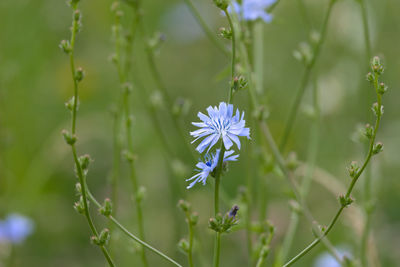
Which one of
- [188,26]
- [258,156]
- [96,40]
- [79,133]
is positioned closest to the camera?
[258,156]

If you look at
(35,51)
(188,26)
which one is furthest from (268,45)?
(35,51)

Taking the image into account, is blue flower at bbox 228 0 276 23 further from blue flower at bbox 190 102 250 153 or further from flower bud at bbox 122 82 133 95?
blue flower at bbox 190 102 250 153

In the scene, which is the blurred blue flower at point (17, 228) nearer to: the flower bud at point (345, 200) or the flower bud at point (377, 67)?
the flower bud at point (345, 200)

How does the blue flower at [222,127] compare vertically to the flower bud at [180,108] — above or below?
below

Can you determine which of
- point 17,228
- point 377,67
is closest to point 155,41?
point 377,67

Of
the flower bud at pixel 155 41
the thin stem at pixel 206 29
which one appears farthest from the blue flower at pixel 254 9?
the flower bud at pixel 155 41

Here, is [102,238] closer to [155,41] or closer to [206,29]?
[155,41]

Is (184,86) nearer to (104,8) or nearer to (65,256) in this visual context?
(104,8)
